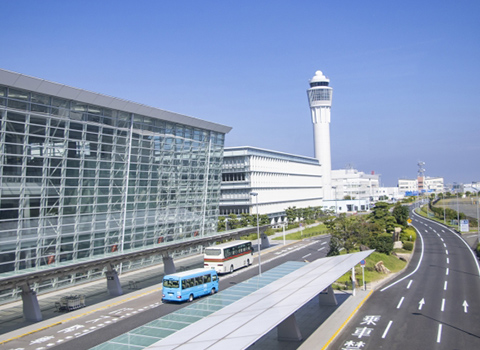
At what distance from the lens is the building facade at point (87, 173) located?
3644cm

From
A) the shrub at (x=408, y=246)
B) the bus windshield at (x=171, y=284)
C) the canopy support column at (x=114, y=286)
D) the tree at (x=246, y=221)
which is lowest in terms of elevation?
the canopy support column at (x=114, y=286)

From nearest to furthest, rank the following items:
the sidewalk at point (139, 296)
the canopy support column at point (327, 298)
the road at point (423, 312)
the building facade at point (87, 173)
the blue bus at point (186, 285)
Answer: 1. the road at point (423, 312)
2. the sidewalk at point (139, 296)
3. the canopy support column at point (327, 298)
4. the blue bus at point (186, 285)
5. the building facade at point (87, 173)

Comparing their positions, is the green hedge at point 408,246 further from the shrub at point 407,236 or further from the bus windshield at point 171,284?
the bus windshield at point 171,284

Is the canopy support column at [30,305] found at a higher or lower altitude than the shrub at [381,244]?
lower

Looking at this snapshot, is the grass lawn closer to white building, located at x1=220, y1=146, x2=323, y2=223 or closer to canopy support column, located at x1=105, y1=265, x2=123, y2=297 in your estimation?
canopy support column, located at x1=105, y1=265, x2=123, y2=297

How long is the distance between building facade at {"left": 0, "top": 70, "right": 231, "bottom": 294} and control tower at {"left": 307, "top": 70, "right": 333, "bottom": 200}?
95.9 metres

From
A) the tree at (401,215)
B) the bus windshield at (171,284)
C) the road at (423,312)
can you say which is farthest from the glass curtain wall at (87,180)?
the tree at (401,215)

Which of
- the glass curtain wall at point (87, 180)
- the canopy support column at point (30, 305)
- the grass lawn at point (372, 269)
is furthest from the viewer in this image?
the grass lawn at point (372, 269)

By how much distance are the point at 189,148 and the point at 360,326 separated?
3733 centimetres

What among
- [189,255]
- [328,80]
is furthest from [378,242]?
[328,80]

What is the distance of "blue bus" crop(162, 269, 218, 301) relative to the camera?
33.7 metres

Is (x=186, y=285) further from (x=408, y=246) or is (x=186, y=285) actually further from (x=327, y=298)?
(x=408, y=246)

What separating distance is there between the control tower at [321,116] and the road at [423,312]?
104341 mm

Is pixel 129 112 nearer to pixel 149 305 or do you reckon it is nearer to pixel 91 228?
pixel 91 228
